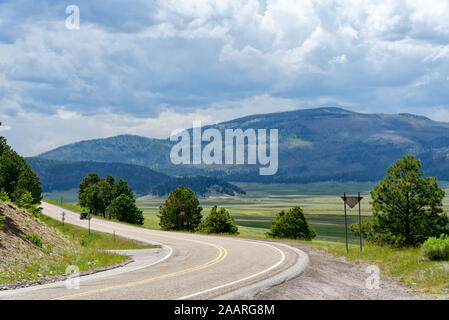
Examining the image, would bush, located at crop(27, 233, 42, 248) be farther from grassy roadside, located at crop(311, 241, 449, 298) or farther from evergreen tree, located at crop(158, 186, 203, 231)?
evergreen tree, located at crop(158, 186, 203, 231)

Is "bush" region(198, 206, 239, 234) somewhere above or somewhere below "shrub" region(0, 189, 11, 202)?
below

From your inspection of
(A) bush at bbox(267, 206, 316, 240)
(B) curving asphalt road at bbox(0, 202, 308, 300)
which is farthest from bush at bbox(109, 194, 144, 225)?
(B) curving asphalt road at bbox(0, 202, 308, 300)

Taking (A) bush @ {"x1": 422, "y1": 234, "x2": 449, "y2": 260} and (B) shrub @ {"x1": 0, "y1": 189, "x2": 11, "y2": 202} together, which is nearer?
(A) bush @ {"x1": 422, "y1": 234, "x2": 449, "y2": 260}

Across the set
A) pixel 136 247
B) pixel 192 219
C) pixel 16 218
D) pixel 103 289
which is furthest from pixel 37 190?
pixel 103 289

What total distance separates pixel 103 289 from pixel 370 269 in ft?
36.8

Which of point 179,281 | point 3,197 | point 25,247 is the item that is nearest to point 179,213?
point 3,197

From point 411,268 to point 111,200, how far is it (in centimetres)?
9305

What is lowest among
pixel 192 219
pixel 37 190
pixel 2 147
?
pixel 192 219

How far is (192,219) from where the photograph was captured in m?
80.4

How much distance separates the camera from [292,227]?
237 ft

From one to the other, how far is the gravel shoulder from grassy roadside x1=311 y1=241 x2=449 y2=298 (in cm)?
55

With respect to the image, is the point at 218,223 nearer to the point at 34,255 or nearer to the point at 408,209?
the point at 408,209

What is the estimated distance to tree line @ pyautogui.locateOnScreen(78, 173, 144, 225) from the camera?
93.8 metres
